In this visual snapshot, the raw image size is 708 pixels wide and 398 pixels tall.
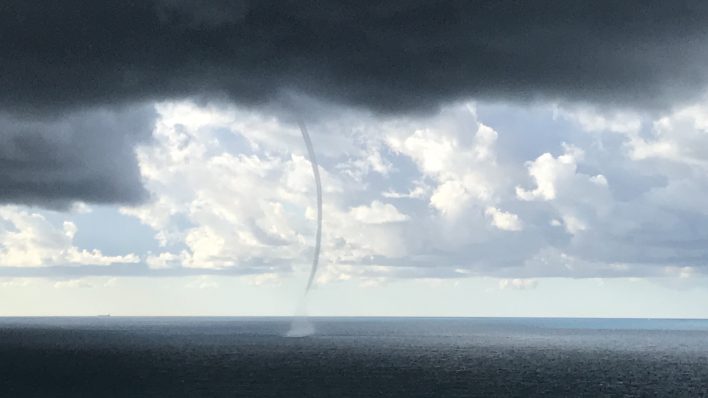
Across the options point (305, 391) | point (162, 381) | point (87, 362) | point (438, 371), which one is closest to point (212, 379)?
point (162, 381)

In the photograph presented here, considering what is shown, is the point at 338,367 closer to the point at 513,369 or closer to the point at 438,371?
the point at 438,371

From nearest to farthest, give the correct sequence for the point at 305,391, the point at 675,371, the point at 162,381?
the point at 305,391, the point at 162,381, the point at 675,371

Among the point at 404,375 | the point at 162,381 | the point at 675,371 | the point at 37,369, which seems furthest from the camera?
the point at 675,371

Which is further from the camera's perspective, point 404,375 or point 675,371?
point 675,371

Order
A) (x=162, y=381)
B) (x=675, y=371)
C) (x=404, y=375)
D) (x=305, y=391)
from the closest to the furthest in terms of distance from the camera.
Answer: (x=305, y=391), (x=162, y=381), (x=404, y=375), (x=675, y=371)

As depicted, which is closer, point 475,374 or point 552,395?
point 552,395

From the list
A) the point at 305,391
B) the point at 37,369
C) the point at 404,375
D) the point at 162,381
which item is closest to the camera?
the point at 305,391

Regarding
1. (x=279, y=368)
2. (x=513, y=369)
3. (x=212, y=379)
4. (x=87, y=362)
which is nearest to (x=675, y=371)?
(x=513, y=369)

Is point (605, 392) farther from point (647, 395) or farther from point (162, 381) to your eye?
point (162, 381)

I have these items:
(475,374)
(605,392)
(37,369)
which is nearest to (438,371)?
(475,374)
